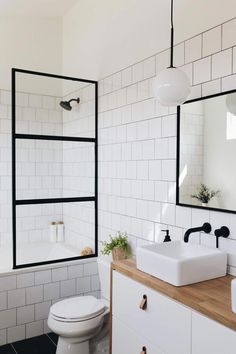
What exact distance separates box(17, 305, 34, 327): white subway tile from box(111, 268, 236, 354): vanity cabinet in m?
1.02

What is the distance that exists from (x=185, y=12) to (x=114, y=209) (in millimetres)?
1663

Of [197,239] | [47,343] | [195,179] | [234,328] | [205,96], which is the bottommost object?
[47,343]

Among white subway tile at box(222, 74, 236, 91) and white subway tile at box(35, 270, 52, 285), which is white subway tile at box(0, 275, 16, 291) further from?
white subway tile at box(222, 74, 236, 91)

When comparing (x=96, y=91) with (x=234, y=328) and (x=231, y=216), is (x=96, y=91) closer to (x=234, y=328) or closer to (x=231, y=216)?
(x=231, y=216)

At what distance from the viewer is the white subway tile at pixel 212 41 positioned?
6.57ft

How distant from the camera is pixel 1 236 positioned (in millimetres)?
3662

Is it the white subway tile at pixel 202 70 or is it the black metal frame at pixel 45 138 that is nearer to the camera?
the white subway tile at pixel 202 70

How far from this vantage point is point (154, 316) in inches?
69.7

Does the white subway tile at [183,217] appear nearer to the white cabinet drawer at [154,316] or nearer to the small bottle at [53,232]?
the white cabinet drawer at [154,316]

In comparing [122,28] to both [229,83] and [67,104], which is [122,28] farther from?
[229,83]

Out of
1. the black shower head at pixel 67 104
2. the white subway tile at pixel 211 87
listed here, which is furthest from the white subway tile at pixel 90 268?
the white subway tile at pixel 211 87

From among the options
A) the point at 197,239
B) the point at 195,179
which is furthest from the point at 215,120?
the point at 197,239

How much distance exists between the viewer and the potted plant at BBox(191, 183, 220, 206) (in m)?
2.04

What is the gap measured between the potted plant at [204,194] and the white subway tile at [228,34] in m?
0.84
